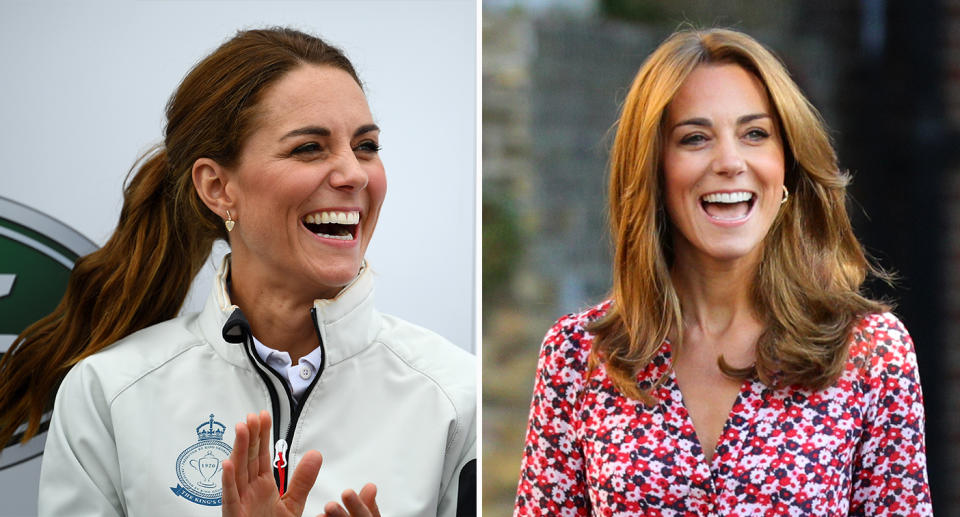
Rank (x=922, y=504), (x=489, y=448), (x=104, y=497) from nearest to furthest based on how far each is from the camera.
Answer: (x=922, y=504)
(x=104, y=497)
(x=489, y=448)

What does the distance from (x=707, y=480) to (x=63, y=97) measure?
5.16 ft

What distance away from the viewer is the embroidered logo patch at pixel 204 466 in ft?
6.24

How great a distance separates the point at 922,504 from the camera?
176 centimetres

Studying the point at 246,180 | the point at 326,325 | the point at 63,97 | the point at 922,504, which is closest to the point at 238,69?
the point at 246,180

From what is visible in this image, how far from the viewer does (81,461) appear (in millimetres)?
1903

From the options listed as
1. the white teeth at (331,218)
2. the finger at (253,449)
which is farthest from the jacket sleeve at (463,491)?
the white teeth at (331,218)

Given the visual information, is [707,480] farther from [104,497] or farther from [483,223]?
[104,497]

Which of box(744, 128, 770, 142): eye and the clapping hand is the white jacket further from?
box(744, 128, 770, 142): eye

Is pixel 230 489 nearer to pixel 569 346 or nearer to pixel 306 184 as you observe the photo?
pixel 306 184

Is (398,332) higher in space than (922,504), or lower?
higher

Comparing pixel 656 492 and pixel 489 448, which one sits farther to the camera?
pixel 489 448

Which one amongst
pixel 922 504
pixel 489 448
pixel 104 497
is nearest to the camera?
pixel 922 504

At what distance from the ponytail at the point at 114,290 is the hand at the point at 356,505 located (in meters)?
0.60

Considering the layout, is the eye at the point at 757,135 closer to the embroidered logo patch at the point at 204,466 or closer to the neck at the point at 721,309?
the neck at the point at 721,309
